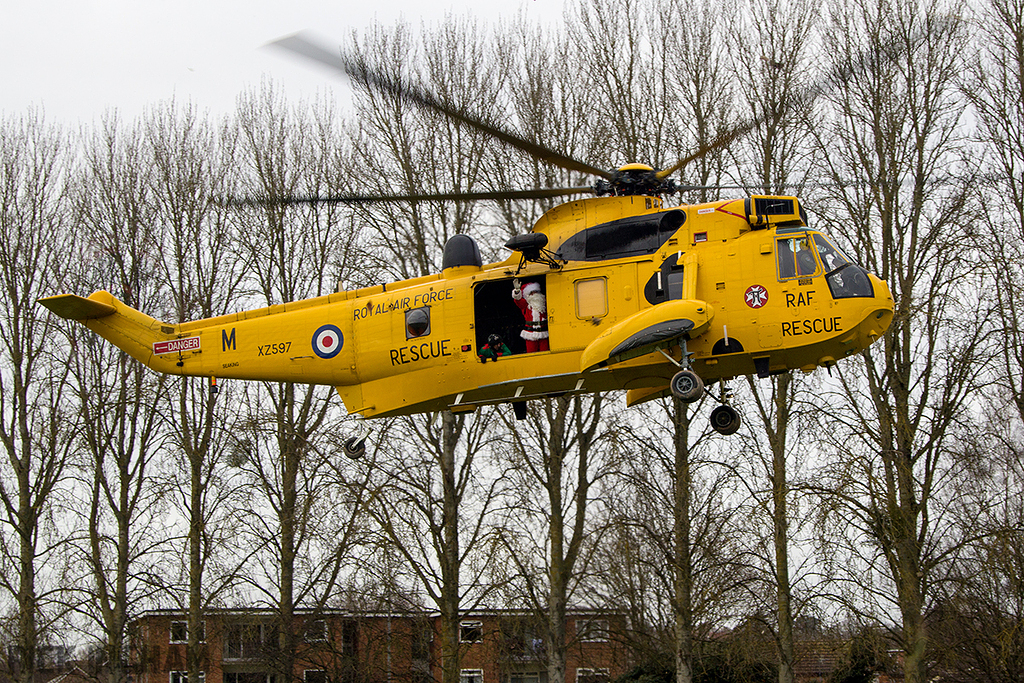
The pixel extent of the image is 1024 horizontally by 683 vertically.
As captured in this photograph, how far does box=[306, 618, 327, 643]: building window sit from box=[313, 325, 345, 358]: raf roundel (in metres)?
13.0

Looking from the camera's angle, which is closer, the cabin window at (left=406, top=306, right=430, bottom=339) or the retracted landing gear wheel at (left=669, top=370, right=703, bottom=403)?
the retracted landing gear wheel at (left=669, top=370, right=703, bottom=403)

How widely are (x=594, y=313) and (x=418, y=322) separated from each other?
9.09ft

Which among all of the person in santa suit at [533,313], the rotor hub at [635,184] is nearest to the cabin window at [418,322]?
the person in santa suit at [533,313]

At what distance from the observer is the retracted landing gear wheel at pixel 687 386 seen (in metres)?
13.2

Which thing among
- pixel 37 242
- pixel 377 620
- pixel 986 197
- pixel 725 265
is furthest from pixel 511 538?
pixel 37 242

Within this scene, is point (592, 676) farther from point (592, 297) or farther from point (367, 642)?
point (592, 297)

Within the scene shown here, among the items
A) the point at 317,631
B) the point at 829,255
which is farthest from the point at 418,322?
the point at 317,631

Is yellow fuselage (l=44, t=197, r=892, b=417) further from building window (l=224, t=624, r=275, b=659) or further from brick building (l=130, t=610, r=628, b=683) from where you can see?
building window (l=224, t=624, r=275, b=659)

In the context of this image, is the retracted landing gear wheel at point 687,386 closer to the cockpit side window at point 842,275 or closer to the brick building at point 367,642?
the cockpit side window at point 842,275

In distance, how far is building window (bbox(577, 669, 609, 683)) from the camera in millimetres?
27852

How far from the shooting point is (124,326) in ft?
58.4

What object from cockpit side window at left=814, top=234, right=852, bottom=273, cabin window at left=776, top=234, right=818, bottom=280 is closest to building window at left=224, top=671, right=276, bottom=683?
cabin window at left=776, top=234, right=818, bottom=280

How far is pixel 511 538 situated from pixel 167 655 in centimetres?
1466

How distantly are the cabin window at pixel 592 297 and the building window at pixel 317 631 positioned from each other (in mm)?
15864
